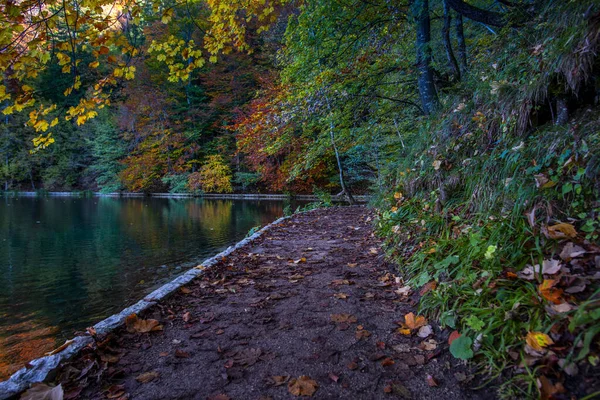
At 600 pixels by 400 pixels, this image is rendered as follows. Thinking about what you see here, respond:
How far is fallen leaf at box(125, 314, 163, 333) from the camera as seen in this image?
220 centimetres

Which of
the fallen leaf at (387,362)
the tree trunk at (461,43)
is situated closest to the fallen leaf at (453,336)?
the fallen leaf at (387,362)

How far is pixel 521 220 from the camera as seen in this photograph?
2008 millimetres

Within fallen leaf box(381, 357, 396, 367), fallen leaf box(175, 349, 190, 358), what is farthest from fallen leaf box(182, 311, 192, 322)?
fallen leaf box(381, 357, 396, 367)

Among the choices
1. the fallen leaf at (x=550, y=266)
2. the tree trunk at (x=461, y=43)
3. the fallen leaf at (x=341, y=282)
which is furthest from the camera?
the tree trunk at (x=461, y=43)

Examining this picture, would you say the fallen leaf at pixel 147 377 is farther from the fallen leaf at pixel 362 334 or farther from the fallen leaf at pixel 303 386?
the fallen leaf at pixel 362 334

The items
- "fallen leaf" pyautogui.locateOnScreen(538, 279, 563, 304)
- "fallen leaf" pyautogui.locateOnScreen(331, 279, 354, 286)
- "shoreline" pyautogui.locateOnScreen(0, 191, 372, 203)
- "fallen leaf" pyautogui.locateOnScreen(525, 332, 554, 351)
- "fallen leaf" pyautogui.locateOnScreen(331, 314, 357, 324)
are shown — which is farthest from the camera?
"shoreline" pyautogui.locateOnScreen(0, 191, 372, 203)

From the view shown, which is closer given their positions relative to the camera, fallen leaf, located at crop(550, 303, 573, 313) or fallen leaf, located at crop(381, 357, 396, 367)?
fallen leaf, located at crop(550, 303, 573, 313)

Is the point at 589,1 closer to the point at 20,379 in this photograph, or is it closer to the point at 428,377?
the point at 428,377

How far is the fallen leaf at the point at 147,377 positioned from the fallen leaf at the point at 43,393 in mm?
339

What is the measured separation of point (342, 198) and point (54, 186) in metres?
30.7

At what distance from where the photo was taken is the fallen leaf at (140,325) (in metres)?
2.20

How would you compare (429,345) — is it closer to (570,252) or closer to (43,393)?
(570,252)

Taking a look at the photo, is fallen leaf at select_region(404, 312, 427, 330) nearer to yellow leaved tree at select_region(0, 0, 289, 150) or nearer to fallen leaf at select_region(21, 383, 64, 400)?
fallen leaf at select_region(21, 383, 64, 400)

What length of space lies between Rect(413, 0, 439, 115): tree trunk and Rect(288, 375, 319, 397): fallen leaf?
4.68 meters
